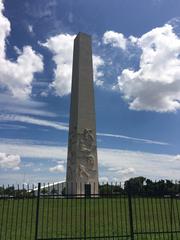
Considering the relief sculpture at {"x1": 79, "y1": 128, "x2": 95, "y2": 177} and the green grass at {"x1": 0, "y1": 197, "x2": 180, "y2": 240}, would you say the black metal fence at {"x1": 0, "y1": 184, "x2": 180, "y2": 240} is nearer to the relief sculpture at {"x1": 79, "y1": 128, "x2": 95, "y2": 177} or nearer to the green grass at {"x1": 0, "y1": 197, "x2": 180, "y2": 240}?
the green grass at {"x1": 0, "y1": 197, "x2": 180, "y2": 240}

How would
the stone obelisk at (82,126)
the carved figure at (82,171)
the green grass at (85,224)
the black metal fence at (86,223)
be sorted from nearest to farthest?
the black metal fence at (86,223), the green grass at (85,224), the carved figure at (82,171), the stone obelisk at (82,126)

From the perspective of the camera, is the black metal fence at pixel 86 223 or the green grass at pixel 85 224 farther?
the green grass at pixel 85 224

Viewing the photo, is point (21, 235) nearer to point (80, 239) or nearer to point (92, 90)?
point (80, 239)

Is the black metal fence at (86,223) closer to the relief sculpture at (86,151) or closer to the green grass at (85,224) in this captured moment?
the green grass at (85,224)

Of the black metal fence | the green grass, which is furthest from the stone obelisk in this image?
the black metal fence

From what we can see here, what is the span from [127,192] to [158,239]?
224 cm

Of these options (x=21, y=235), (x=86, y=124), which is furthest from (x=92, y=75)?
(x=21, y=235)

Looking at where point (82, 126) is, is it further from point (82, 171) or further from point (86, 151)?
point (82, 171)

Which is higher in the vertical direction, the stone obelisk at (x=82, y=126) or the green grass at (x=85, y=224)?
the stone obelisk at (x=82, y=126)

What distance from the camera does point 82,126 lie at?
3041cm

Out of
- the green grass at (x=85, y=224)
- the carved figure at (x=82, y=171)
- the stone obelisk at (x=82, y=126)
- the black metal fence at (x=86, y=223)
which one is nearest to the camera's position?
the black metal fence at (x=86, y=223)

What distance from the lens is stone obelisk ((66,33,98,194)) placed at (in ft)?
98.3

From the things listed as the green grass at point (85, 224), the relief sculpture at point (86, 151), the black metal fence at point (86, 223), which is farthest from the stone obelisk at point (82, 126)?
the black metal fence at point (86, 223)

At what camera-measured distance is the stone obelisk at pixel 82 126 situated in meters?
30.0
